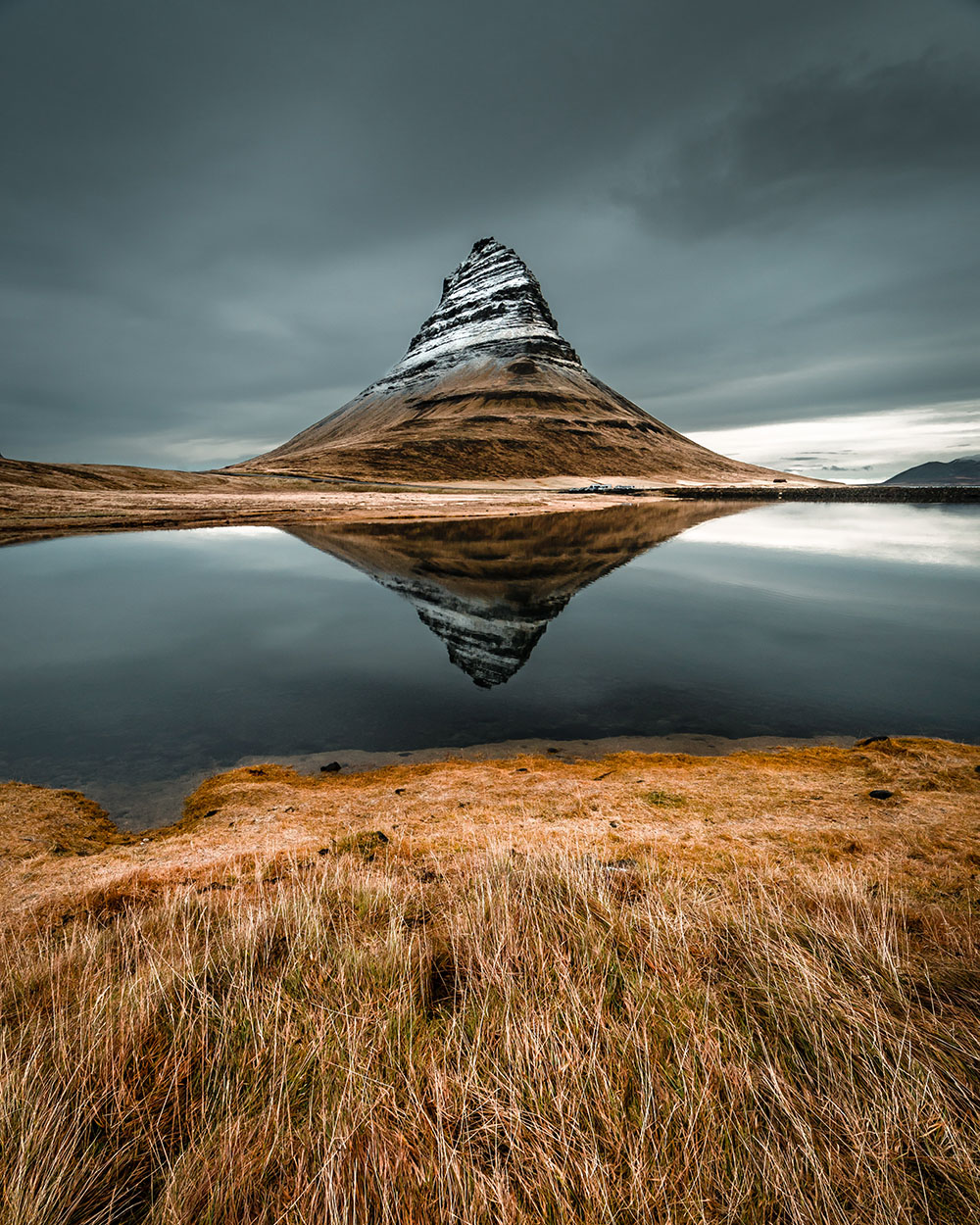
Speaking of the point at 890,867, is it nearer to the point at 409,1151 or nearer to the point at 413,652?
the point at 409,1151

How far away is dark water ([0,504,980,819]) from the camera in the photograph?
28.0 feet

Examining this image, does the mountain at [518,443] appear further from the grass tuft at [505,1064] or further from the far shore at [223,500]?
the grass tuft at [505,1064]

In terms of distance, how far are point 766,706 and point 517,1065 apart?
910 centimetres

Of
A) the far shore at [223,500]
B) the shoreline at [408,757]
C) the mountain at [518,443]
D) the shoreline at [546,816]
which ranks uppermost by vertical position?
the mountain at [518,443]

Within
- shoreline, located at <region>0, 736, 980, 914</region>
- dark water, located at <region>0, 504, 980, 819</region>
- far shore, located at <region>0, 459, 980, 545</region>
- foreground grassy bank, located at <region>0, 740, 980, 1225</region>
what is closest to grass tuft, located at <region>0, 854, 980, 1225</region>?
foreground grassy bank, located at <region>0, 740, 980, 1225</region>

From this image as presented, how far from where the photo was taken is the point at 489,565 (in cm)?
2392

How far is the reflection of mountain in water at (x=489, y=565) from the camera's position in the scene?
44.3ft

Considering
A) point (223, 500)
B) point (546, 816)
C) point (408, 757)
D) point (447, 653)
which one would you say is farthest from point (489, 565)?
point (223, 500)

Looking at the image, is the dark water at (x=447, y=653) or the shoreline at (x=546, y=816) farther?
the dark water at (x=447, y=653)

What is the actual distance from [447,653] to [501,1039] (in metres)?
10.4

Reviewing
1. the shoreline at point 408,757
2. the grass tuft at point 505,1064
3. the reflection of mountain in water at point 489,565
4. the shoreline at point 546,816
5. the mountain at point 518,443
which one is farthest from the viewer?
the mountain at point 518,443

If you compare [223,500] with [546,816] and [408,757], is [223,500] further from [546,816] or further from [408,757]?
[546,816]

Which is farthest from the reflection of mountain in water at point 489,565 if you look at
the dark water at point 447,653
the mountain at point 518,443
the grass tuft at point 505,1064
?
the mountain at point 518,443

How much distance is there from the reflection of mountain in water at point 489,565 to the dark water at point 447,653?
17cm
